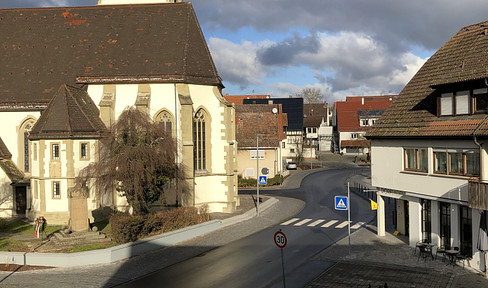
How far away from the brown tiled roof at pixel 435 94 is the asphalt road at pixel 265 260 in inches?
245

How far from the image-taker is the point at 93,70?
30016 millimetres

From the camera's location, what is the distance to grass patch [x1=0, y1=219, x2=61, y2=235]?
25016 mm

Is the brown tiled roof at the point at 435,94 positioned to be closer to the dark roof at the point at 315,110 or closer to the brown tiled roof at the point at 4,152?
the brown tiled roof at the point at 4,152

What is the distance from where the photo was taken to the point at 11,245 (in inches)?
845

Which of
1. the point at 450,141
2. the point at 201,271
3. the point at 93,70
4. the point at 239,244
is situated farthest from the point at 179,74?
the point at 450,141

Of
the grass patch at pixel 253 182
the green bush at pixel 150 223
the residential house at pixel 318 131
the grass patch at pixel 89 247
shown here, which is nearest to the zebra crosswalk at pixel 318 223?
the green bush at pixel 150 223

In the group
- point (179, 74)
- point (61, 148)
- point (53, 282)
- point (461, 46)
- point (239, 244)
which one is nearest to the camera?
point (53, 282)

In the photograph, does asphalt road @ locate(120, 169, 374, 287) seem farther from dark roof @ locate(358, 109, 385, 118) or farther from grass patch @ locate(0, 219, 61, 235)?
dark roof @ locate(358, 109, 385, 118)

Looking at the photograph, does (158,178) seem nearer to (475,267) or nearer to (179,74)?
(179,74)

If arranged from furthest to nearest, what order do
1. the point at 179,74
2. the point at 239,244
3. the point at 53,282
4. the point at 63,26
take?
the point at 63,26
the point at 179,74
the point at 239,244
the point at 53,282

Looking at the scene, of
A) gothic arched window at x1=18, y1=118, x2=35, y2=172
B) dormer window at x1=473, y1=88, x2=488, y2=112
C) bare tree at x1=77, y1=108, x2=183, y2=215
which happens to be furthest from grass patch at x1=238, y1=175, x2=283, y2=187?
dormer window at x1=473, y1=88, x2=488, y2=112

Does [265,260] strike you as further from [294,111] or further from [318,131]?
[318,131]

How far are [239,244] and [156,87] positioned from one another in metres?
12.7

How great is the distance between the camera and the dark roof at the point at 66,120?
25859 mm
